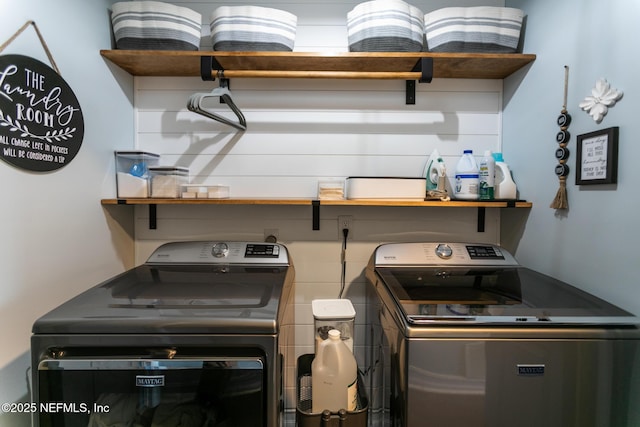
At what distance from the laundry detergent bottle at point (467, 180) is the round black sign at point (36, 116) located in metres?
1.75

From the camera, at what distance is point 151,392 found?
3.40ft

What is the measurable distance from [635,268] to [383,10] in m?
1.39

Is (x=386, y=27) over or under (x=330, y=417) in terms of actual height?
over

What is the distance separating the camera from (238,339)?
101 cm

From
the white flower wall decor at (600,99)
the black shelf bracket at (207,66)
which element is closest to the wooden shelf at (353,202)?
the white flower wall decor at (600,99)

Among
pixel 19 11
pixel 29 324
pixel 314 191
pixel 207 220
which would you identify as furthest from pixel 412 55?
pixel 29 324

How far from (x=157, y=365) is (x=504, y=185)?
1670 mm

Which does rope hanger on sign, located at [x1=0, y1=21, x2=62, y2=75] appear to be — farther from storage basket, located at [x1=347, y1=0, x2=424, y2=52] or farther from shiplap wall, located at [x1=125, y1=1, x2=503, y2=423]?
storage basket, located at [x1=347, y1=0, x2=424, y2=52]

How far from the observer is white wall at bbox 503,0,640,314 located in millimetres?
1155

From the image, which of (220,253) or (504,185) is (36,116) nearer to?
(220,253)

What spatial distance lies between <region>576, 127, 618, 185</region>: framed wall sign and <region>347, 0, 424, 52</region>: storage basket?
32.4 inches

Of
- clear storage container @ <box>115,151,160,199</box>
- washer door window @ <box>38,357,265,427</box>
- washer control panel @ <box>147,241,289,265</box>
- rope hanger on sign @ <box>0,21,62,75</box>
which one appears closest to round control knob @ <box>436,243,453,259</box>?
washer control panel @ <box>147,241,289,265</box>

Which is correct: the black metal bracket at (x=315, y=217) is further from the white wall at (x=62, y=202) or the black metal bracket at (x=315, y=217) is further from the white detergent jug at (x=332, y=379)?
the white wall at (x=62, y=202)

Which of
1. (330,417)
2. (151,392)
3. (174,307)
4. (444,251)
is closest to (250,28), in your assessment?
(174,307)
